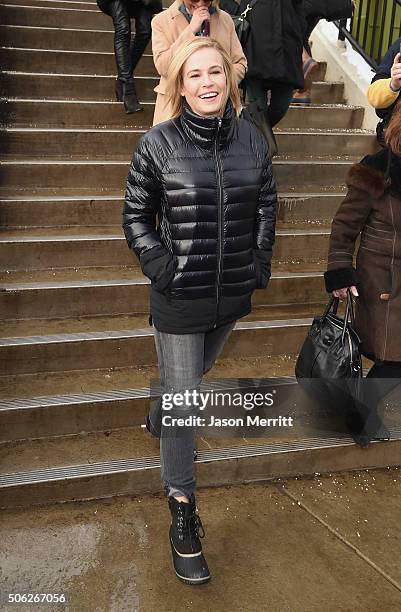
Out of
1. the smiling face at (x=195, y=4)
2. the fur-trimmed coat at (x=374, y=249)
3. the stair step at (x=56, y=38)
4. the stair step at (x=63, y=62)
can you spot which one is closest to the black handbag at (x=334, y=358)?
the fur-trimmed coat at (x=374, y=249)

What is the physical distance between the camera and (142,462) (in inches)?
120

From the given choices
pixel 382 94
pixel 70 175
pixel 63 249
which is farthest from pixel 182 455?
pixel 70 175

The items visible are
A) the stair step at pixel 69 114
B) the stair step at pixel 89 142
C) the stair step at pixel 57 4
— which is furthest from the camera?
the stair step at pixel 57 4

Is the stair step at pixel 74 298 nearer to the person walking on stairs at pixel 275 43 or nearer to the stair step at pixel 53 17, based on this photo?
the person walking on stairs at pixel 275 43

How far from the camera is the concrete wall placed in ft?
19.9

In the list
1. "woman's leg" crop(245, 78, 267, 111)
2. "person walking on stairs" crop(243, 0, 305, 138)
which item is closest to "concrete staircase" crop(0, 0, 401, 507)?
"woman's leg" crop(245, 78, 267, 111)

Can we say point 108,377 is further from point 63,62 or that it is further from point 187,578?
point 63,62

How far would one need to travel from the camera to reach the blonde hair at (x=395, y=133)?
2672mm

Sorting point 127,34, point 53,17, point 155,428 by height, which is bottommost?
point 155,428

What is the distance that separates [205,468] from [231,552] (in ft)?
1.57

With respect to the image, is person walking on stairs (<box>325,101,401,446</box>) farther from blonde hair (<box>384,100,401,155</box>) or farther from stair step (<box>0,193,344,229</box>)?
stair step (<box>0,193,344,229</box>)

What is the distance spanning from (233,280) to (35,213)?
2287mm

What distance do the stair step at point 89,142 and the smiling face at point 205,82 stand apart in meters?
2.69

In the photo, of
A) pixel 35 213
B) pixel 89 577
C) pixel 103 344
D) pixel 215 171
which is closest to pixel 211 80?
pixel 215 171
